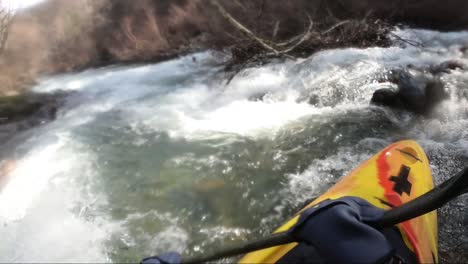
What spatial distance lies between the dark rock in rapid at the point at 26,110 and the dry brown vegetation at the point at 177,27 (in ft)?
3.78

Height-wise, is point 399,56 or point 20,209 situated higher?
point 399,56

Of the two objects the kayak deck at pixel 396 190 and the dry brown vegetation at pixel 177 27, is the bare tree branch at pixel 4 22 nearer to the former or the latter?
the dry brown vegetation at pixel 177 27

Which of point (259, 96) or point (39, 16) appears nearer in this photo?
point (259, 96)

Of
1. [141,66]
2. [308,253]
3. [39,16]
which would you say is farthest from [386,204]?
[39,16]

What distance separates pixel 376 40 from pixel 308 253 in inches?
236

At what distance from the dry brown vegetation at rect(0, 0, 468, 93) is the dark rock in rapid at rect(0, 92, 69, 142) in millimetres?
1151

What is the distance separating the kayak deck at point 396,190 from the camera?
6.82ft

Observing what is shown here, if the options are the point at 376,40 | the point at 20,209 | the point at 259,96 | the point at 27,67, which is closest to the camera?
the point at 20,209

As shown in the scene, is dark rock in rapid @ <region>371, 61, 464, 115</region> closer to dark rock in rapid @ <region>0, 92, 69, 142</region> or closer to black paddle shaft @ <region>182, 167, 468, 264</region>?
black paddle shaft @ <region>182, 167, 468, 264</region>

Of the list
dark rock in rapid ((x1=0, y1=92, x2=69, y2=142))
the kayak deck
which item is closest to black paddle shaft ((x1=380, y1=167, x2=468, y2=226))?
the kayak deck

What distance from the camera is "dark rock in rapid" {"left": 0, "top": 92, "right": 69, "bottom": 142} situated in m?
5.80

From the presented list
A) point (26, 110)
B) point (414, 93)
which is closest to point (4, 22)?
point (26, 110)

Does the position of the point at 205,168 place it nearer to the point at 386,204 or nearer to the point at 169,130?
the point at 169,130

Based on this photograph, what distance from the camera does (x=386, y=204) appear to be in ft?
7.75
